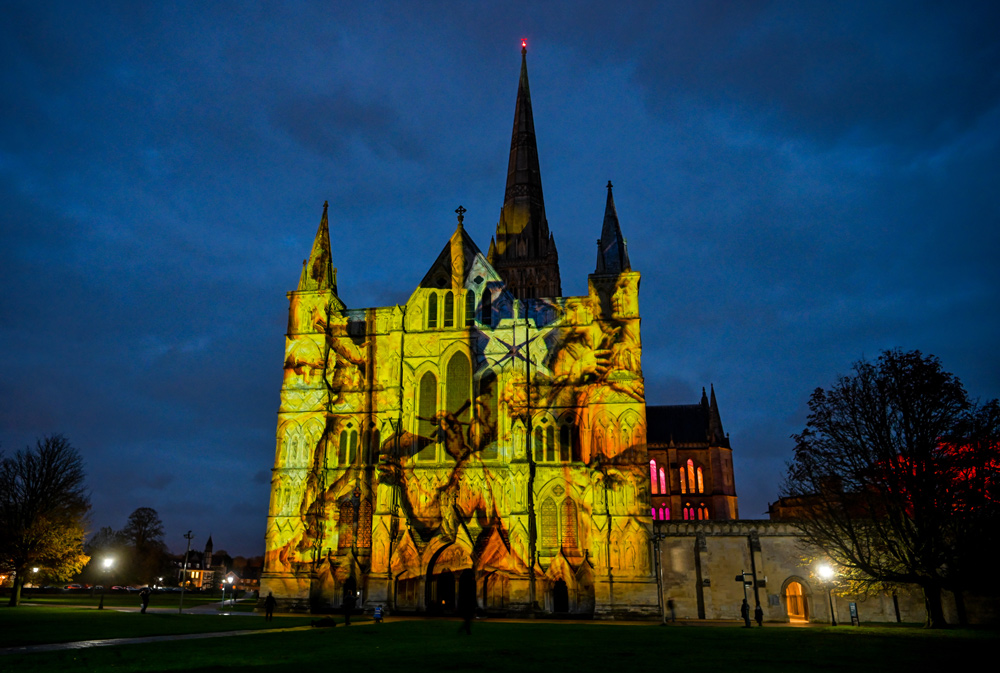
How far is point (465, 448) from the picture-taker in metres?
40.9

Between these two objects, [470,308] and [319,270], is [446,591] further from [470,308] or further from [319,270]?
[319,270]

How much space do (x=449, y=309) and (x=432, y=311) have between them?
3.54ft

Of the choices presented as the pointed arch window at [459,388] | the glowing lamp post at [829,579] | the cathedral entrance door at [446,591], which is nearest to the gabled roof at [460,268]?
the pointed arch window at [459,388]

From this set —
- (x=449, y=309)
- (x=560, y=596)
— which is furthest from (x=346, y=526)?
(x=449, y=309)

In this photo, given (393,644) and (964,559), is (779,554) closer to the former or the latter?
(964,559)

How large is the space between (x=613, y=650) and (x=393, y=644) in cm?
550

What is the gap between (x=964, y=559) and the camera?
2778 cm

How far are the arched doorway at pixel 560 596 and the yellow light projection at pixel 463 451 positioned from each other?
8 cm

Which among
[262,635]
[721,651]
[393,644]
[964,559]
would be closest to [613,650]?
[721,651]

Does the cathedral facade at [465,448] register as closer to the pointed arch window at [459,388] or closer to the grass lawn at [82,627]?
the pointed arch window at [459,388]

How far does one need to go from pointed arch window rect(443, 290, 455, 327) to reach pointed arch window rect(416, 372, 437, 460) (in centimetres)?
342

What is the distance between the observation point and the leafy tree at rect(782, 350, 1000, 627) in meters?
27.9

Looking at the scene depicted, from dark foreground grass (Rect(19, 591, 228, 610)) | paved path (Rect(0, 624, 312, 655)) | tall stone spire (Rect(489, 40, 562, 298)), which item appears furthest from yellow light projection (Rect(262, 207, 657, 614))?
tall stone spire (Rect(489, 40, 562, 298))

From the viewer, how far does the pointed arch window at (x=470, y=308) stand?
43.6m
